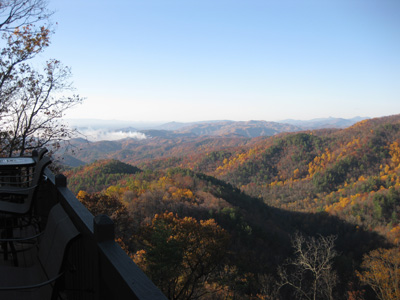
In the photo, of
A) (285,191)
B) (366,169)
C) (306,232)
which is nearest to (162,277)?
(306,232)

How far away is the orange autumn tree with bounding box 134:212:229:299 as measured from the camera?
10844mm

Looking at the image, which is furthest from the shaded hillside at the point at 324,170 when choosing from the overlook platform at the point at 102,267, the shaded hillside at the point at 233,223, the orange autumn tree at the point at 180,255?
the overlook platform at the point at 102,267

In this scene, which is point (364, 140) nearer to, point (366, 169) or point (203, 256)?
point (366, 169)

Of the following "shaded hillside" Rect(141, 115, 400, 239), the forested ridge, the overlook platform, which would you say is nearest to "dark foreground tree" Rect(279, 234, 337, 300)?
the forested ridge

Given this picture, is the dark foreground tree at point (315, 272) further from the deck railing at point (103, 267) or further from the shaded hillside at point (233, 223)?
the deck railing at point (103, 267)

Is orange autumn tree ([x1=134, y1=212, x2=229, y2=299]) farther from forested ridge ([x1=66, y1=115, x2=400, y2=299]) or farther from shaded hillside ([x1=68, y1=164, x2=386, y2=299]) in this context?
shaded hillside ([x1=68, y1=164, x2=386, y2=299])

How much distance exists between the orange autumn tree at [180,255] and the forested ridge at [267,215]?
57mm

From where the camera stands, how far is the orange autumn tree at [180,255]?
1084 centimetres

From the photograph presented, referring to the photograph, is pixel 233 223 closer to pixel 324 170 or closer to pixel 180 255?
pixel 180 255

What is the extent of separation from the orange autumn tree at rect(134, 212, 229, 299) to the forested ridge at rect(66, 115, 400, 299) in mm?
57

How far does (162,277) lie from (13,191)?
946cm

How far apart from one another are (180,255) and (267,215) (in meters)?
38.3

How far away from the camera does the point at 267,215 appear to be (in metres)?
46.8

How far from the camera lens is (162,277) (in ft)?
35.4
